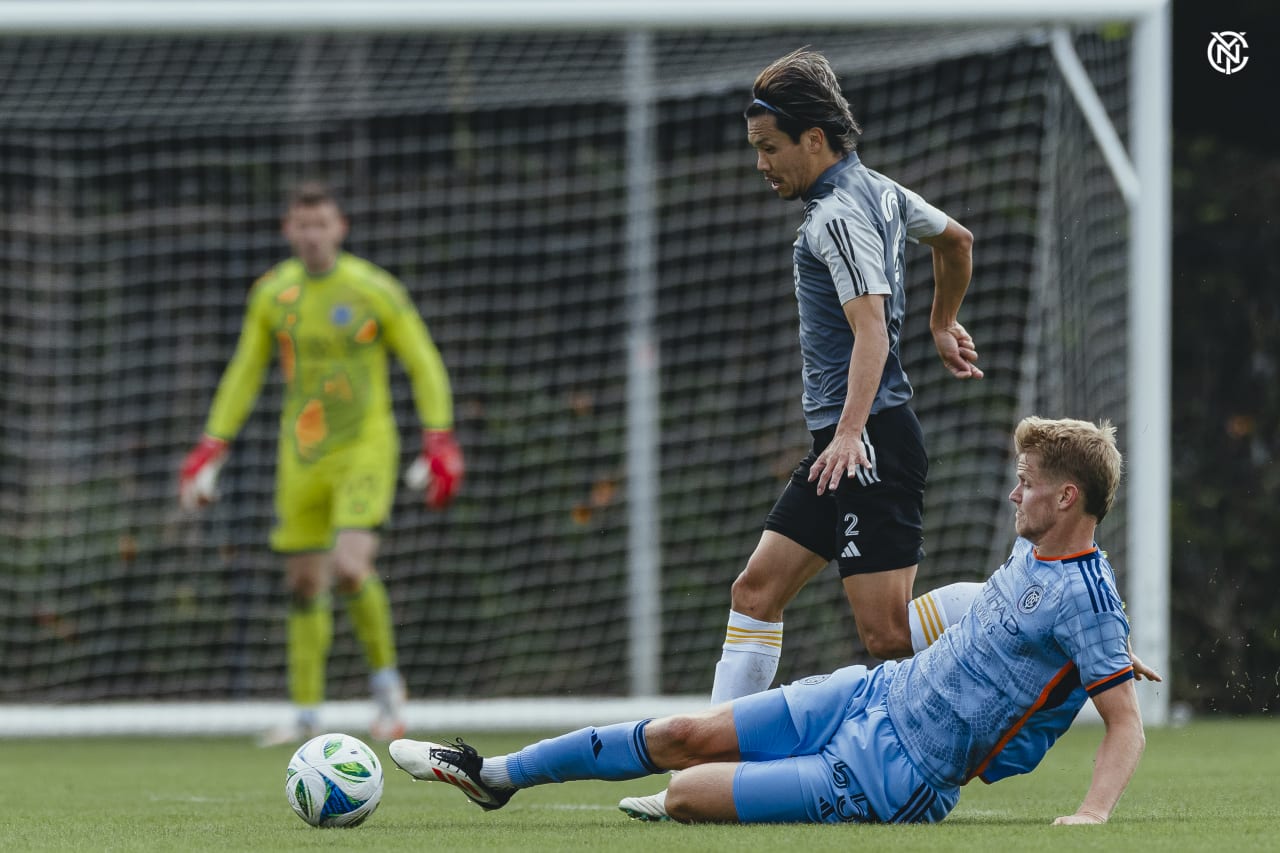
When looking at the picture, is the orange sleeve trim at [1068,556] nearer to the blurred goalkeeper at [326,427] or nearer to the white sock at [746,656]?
the white sock at [746,656]

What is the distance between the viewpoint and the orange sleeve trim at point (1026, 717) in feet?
12.8

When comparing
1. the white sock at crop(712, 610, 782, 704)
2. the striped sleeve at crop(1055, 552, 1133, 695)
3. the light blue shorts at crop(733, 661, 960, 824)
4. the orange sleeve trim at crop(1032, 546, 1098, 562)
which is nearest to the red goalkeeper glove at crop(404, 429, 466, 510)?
the white sock at crop(712, 610, 782, 704)

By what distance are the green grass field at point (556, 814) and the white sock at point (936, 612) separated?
452 mm

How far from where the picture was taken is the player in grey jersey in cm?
447

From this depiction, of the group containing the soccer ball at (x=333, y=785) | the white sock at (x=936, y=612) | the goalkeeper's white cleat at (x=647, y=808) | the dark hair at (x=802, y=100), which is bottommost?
the goalkeeper's white cleat at (x=647, y=808)

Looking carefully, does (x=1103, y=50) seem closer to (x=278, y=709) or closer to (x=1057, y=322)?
(x=1057, y=322)

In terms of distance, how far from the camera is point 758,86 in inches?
182

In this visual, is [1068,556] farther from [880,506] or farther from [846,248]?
[846,248]

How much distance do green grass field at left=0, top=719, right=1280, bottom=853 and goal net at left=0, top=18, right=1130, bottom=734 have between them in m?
2.68

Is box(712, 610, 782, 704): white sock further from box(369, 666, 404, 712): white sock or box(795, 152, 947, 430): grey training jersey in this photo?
box(369, 666, 404, 712): white sock

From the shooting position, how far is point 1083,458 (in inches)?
152

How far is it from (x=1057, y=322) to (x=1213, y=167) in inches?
86.8

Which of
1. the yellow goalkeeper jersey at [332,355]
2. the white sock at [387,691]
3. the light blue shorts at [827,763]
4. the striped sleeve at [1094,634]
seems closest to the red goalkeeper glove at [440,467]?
the yellow goalkeeper jersey at [332,355]

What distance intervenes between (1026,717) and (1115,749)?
241mm
